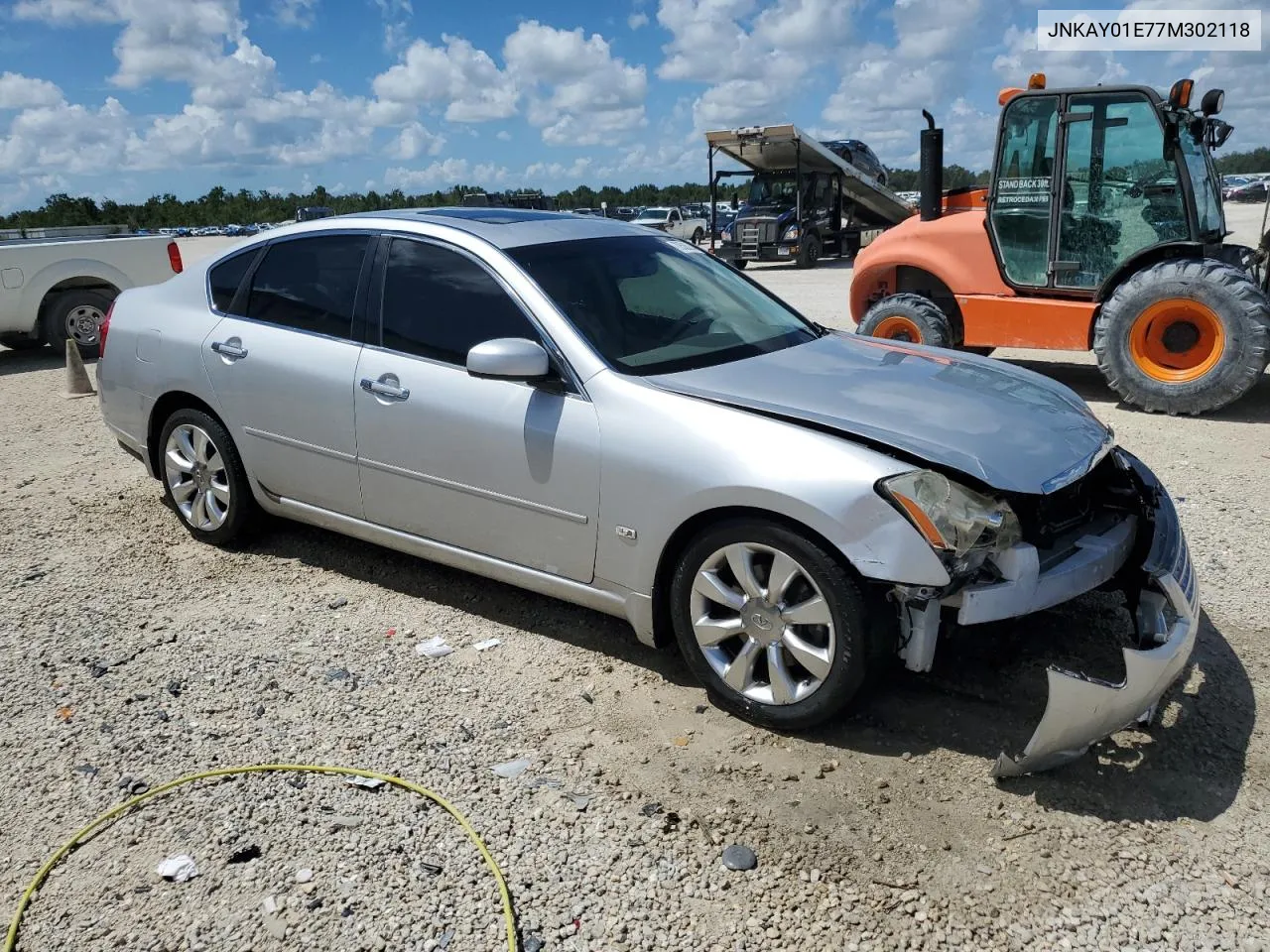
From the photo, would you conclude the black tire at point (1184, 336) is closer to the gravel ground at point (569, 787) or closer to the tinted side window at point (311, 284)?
the gravel ground at point (569, 787)

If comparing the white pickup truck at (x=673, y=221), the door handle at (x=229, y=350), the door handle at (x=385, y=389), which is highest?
the white pickup truck at (x=673, y=221)

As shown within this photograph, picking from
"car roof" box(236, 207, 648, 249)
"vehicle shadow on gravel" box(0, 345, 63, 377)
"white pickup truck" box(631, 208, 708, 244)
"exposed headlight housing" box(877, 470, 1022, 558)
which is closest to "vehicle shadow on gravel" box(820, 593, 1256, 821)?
"exposed headlight housing" box(877, 470, 1022, 558)

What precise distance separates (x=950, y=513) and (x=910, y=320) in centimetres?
629

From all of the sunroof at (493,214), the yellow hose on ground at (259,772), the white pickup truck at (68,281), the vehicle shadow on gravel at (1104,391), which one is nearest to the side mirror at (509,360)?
the sunroof at (493,214)

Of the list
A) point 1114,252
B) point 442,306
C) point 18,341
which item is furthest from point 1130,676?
point 18,341

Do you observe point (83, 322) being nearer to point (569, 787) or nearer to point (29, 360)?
point (29, 360)

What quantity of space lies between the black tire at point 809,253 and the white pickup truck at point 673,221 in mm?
8901

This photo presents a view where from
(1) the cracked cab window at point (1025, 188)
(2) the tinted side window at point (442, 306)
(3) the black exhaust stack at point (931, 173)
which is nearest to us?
(2) the tinted side window at point (442, 306)

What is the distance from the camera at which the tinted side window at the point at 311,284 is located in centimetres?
450

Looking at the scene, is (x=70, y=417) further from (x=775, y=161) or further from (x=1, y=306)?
(x=775, y=161)

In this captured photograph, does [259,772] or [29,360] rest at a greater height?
[29,360]

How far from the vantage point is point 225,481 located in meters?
5.10

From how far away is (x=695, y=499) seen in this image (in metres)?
3.36

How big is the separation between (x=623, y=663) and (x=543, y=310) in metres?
1.43
